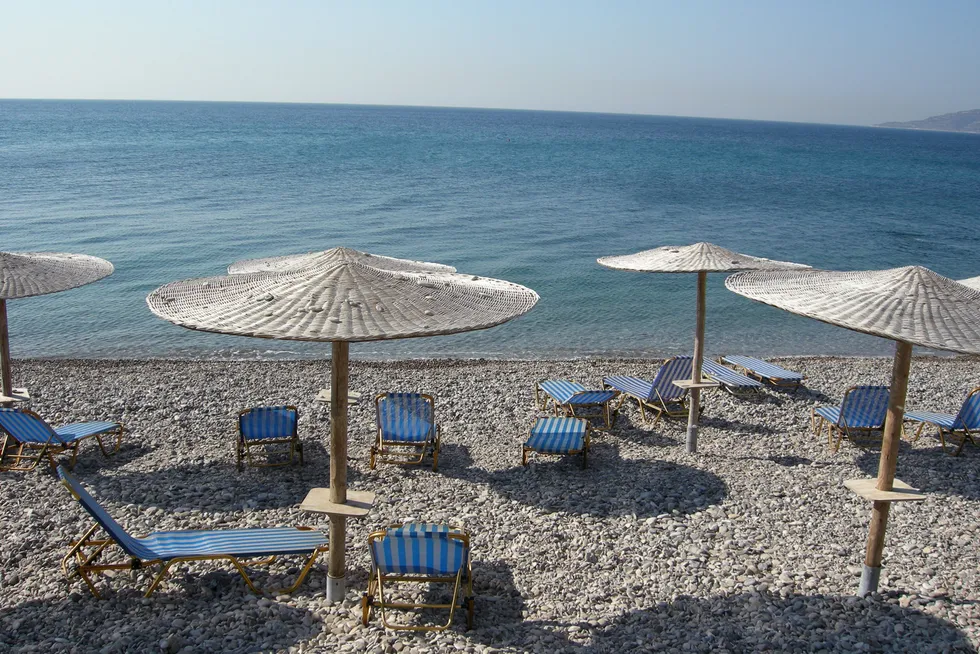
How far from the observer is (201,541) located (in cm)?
571

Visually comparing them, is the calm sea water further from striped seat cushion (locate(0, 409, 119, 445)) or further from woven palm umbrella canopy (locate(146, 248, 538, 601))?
woven palm umbrella canopy (locate(146, 248, 538, 601))

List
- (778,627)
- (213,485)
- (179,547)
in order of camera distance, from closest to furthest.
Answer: (778,627), (179,547), (213,485)

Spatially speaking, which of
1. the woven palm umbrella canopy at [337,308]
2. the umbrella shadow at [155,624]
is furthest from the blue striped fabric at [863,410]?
the umbrella shadow at [155,624]

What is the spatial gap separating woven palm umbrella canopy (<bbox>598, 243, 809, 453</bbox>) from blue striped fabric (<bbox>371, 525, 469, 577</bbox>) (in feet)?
12.5

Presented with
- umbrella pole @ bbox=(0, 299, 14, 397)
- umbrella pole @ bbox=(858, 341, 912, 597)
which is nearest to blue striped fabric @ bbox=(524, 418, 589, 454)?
umbrella pole @ bbox=(858, 341, 912, 597)

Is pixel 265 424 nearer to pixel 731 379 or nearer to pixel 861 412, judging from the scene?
pixel 731 379

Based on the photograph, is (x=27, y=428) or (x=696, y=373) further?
(x=696, y=373)

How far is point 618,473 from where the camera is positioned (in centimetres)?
805

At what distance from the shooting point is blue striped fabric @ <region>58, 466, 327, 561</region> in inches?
210

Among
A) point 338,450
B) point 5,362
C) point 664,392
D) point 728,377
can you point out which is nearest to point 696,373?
point 664,392

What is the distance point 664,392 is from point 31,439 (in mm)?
7154

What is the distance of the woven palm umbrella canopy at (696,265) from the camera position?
773 centimetres

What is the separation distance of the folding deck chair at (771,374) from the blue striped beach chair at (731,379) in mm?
174

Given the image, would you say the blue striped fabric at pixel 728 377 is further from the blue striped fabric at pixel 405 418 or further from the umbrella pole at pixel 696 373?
the blue striped fabric at pixel 405 418
